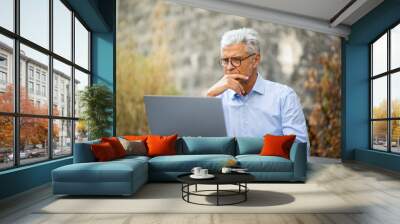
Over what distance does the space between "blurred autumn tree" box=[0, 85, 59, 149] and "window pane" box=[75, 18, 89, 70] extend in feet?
5.49

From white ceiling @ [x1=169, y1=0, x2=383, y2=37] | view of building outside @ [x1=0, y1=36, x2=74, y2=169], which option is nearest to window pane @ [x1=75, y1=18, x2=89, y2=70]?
view of building outside @ [x1=0, y1=36, x2=74, y2=169]

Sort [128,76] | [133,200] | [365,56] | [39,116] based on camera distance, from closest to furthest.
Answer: [133,200], [39,116], [128,76], [365,56]

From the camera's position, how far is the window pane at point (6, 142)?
4777mm

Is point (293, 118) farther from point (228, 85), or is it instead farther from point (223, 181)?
point (223, 181)

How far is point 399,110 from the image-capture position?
26.2 ft

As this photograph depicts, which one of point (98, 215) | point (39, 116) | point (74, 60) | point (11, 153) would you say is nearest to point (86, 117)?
point (74, 60)

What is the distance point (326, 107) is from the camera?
9.29 metres

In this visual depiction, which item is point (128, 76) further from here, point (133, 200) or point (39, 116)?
point (133, 200)

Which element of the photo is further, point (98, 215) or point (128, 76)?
point (128, 76)

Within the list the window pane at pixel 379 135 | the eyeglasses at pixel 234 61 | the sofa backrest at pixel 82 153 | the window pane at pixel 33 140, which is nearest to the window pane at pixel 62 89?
the window pane at pixel 33 140

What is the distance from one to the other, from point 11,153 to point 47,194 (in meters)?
0.69

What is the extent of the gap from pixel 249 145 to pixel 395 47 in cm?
400

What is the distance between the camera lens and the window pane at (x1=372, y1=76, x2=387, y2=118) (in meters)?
8.71

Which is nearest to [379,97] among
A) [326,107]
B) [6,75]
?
[326,107]
